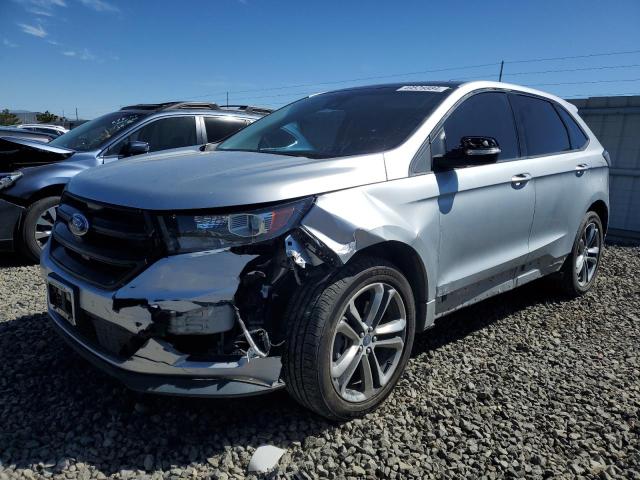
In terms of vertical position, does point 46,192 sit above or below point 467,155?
below

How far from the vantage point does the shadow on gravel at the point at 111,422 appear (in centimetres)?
219

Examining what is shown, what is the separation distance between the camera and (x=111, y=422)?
2406 millimetres

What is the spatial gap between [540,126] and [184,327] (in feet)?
10.5

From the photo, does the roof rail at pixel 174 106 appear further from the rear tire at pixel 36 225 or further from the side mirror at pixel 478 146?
the side mirror at pixel 478 146

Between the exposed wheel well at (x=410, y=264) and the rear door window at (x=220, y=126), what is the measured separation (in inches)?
161

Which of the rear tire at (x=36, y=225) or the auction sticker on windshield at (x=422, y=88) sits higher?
the auction sticker on windshield at (x=422, y=88)

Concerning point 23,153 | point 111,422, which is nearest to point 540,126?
point 111,422

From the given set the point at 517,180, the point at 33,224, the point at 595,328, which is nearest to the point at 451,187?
the point at 517,180

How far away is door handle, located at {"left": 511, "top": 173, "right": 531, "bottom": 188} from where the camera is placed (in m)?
3.33

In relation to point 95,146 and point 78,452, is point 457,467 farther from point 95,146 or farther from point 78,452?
point 95,146

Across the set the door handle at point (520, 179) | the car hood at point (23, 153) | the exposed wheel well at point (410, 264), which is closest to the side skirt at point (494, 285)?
the exposed wheel well at point (410, 264)

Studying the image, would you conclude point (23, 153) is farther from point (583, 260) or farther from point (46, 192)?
point (583, 260)

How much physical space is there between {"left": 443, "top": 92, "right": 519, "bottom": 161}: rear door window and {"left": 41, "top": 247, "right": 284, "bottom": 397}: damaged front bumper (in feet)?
5.12

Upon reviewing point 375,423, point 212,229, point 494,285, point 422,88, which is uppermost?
point 422,88
